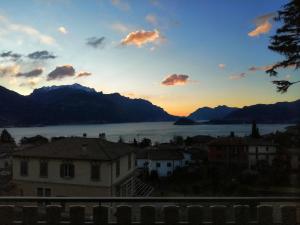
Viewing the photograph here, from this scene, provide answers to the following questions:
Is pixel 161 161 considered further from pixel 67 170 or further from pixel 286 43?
pixel 286 43

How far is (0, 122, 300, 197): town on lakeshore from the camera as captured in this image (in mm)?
28203

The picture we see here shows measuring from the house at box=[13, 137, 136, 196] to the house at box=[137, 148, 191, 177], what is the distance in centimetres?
3368

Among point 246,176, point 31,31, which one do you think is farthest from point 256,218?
point 246,176

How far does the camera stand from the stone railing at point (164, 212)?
208 inches

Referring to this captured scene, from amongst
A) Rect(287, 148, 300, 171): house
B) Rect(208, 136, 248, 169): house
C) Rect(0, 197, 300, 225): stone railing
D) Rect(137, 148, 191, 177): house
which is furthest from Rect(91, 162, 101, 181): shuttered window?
Rect(208, 136, 248, 169): house

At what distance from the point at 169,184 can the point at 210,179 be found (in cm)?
534

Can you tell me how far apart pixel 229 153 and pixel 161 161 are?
11.2 metres

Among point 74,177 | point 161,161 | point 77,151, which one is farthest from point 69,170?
point 161,161

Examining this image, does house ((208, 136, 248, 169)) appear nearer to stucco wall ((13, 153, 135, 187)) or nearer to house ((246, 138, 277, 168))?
house ((246, 138, 277, 168))

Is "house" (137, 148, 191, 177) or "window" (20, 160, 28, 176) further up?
"window" (20, 160, 28, 176)

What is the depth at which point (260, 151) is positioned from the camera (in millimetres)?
63594

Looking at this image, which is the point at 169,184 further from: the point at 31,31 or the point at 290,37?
the point at 290,37

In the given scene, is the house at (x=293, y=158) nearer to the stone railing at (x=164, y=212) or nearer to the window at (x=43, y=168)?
the window at (x=43, y=168)

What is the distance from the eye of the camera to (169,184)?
52.8 meters
